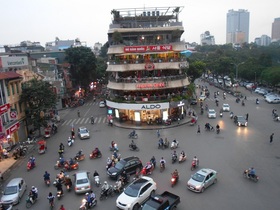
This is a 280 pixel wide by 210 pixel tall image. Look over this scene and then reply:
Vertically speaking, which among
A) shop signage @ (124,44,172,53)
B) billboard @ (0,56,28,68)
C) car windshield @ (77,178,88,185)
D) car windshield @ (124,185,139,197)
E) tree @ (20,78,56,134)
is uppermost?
shop signage @ (124,44,172,53)

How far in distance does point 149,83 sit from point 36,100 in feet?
57.7

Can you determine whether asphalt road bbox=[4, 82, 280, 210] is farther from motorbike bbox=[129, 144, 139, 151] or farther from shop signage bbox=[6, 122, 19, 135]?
shop signage bbox=[6, 122, 19, 135]

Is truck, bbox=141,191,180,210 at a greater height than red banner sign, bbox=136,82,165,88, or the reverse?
red banner sign, bbox=136,82,165,88

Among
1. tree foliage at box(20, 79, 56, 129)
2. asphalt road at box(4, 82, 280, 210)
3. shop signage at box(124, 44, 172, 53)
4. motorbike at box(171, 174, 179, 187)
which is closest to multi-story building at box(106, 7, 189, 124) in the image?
shop signage at box(124, 44, 172, 53)

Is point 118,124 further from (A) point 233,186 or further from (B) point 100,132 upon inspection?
(A) point 233,186

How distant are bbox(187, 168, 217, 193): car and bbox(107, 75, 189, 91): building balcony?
22.3 m

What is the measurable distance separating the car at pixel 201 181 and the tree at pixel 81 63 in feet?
176

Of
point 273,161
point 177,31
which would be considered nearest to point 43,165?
point 273,161

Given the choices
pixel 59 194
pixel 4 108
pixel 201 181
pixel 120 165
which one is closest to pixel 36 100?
pixel 4 108

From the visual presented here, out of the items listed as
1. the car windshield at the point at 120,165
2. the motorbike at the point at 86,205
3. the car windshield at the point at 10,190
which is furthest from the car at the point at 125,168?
the car windshield at the point at 10,190

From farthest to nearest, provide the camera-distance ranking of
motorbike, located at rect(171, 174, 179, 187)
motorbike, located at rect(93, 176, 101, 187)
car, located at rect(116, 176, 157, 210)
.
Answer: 1. motorbike, located at rect(93, 176, 101, 187)
2. motorbike, located at rect(171, 174, 179, 187)
3. car, located at rect(116, 176, 157, 210)

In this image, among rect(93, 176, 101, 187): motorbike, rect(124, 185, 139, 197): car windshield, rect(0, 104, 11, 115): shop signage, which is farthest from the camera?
rect(0, 104, 11, 115): shop signage

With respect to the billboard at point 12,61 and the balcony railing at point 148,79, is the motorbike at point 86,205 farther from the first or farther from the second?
the billboard at point 12,61

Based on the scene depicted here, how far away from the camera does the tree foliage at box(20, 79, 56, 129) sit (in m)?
36.0
